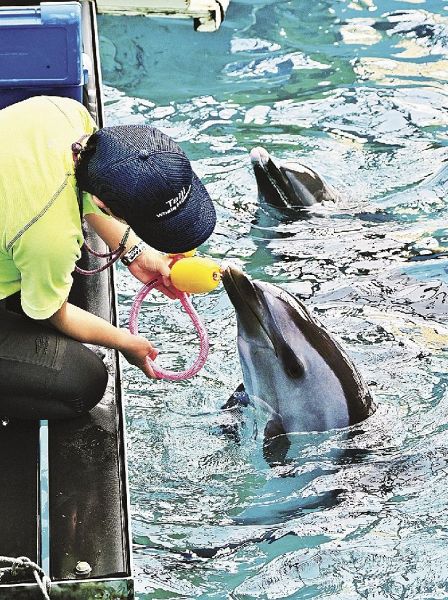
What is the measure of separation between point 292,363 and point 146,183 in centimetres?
148

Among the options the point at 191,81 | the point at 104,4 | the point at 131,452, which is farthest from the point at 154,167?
the point at 191,81

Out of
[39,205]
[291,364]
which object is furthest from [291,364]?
[39,205]

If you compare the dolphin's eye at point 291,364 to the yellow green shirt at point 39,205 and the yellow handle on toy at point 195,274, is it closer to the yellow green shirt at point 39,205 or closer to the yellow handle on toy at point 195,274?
the yellow handle on toy at point 195,274

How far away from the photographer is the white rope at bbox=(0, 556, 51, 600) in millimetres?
3658

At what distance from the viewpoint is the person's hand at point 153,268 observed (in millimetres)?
4777

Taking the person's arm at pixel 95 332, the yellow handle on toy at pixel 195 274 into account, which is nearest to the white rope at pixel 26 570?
the person's arm at pixel 95 332

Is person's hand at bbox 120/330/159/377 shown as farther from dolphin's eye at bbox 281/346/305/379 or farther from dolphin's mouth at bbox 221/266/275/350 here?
dolphin's eye at bbox 281/346/305/379

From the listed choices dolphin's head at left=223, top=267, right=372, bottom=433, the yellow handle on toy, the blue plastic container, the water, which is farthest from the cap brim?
the blue plastic container

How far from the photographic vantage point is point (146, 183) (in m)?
3.80

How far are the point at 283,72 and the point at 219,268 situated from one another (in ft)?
18.5

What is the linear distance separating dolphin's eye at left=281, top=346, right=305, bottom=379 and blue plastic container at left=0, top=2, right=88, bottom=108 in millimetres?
1713

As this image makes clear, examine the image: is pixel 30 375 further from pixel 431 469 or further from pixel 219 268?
pixel 431 469

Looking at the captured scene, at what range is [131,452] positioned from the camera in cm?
525

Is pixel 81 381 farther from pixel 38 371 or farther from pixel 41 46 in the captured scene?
pixel 41 46
